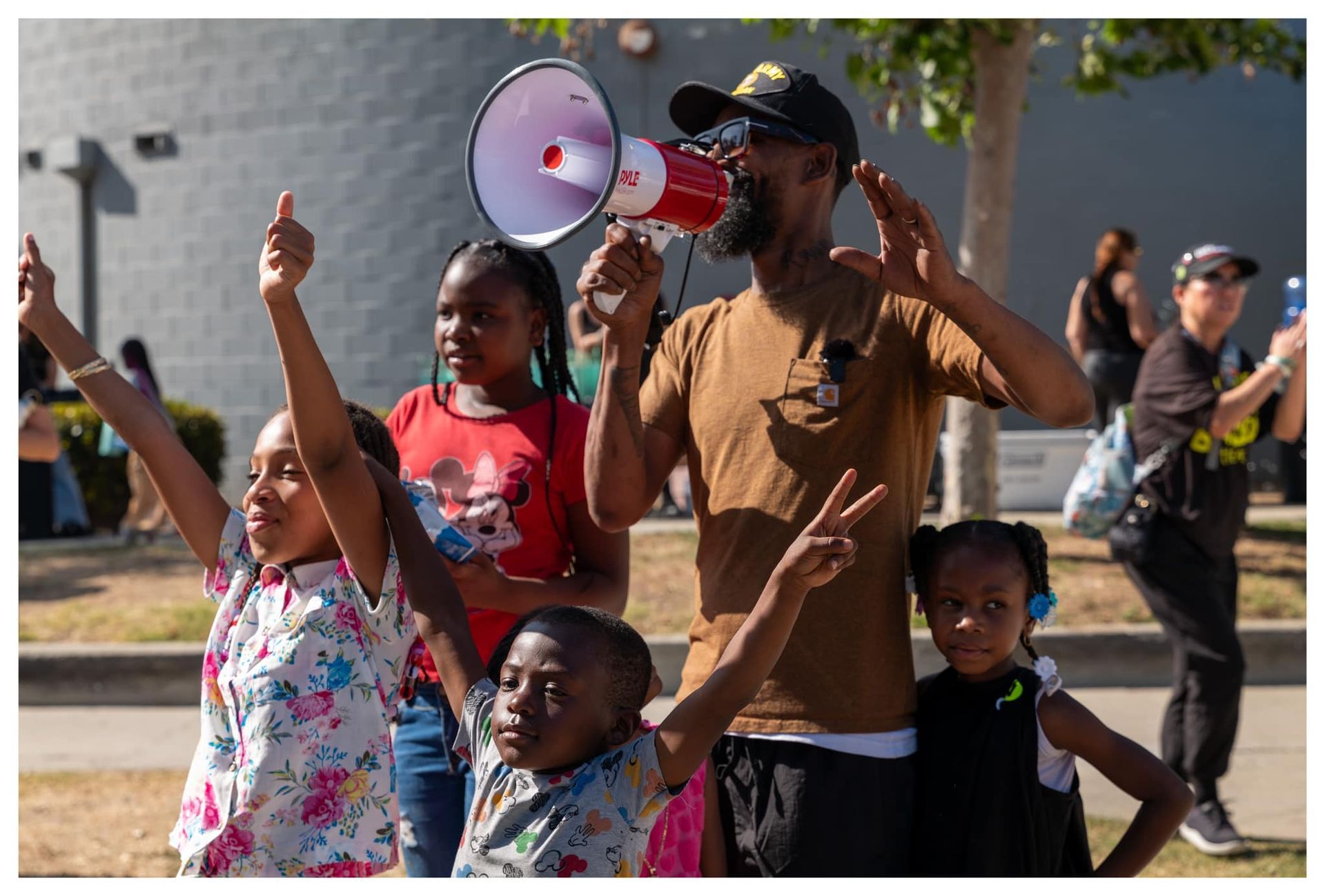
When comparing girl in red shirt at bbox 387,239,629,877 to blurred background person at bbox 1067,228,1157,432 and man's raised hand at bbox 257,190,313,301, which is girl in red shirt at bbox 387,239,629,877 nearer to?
man's raised hand at bbox 257,190,313,301

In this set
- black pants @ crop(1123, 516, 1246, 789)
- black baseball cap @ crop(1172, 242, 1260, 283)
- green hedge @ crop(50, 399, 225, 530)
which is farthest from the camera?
green hedge @ crop(50, 399, 225, 530)

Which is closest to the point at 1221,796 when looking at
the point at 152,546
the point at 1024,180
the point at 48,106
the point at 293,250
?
the point at 293,250

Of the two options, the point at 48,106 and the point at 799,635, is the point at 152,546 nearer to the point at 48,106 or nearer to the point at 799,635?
the point at 48,106

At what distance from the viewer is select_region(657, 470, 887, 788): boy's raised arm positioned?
7.34 ft

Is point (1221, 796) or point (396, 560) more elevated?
point (396, 560)

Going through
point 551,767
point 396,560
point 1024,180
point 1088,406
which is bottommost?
point 551,767

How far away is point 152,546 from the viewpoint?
10180 millimetres

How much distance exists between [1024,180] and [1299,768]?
26.5ft

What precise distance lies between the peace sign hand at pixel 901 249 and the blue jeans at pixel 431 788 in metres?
1.34

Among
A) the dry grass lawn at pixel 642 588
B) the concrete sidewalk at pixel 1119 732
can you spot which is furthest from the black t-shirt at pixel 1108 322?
the concrete sidewalk at pixel 1119 732

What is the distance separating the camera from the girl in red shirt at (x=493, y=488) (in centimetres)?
308

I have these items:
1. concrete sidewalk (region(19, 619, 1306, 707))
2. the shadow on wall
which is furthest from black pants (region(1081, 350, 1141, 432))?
the shadow on wall

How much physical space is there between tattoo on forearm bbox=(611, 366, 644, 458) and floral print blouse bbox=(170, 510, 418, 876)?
0.51 m

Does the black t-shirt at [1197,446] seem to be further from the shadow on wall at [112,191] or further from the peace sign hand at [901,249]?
the shadow on wall at [112,191]
